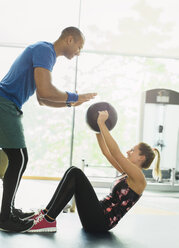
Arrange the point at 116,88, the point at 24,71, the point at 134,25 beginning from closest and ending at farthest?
the point at 24,71 < the point at 134,25 < the point at 116,88

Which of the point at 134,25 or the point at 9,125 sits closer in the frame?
the point at 9,125

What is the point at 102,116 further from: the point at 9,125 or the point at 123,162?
the point at 9,125

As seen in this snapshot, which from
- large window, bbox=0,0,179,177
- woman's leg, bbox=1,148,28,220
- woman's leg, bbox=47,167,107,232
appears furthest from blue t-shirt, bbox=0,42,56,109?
large window, bbox=0,0,179,177

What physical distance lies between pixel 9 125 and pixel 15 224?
0.67 m

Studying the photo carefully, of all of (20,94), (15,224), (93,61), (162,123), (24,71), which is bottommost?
(15,224)

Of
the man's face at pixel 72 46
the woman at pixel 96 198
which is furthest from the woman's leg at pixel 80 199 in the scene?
the man's face at pixel 72 46

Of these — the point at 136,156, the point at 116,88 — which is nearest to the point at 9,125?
the point at 136,156

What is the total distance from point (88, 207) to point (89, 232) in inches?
9.5

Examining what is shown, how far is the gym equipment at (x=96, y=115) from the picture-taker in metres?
2.26

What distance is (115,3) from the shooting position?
430cm

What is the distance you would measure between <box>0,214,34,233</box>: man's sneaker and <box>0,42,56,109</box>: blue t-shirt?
78cm

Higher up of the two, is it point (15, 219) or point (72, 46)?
point (72, 46)

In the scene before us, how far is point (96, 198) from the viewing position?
205 cm

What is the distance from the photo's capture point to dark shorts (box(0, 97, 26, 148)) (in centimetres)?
191
